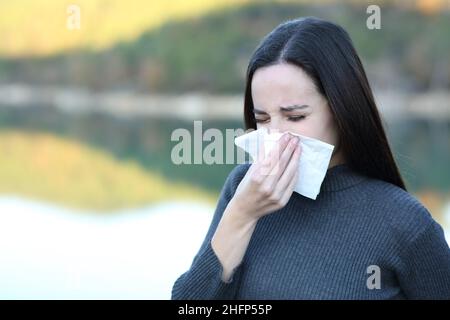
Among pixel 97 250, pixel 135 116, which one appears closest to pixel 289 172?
pixel 97 250

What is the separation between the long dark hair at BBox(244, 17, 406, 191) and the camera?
1.45 meters

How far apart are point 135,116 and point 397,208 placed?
73.0 ft

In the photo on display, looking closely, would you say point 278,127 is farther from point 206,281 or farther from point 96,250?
point 96,250

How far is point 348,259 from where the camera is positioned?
4.77 ft

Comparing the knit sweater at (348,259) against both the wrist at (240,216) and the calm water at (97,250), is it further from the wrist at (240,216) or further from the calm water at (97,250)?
the calm water at (97,250)

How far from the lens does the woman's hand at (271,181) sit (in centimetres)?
139

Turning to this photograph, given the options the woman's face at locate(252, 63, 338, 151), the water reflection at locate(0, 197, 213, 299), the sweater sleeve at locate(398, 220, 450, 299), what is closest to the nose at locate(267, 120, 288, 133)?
the woman's face at locate(252, 63, 338, 151)

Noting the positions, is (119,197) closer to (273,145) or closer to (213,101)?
(273,145)

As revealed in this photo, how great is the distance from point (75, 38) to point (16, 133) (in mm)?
8576

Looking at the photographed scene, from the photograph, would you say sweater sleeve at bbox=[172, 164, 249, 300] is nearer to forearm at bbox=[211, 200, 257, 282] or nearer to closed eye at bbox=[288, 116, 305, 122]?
forearm at bbox=[211, 200, 257, 282]

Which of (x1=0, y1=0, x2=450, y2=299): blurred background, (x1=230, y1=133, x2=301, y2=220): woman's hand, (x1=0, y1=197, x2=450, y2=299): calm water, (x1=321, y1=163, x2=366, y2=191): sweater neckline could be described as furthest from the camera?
(x1=0, y1=0, x2=450, y2=299): blurred background

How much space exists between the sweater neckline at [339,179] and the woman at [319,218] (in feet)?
0.08

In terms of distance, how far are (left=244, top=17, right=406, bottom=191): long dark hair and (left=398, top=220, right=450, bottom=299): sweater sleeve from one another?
0.14 metres
